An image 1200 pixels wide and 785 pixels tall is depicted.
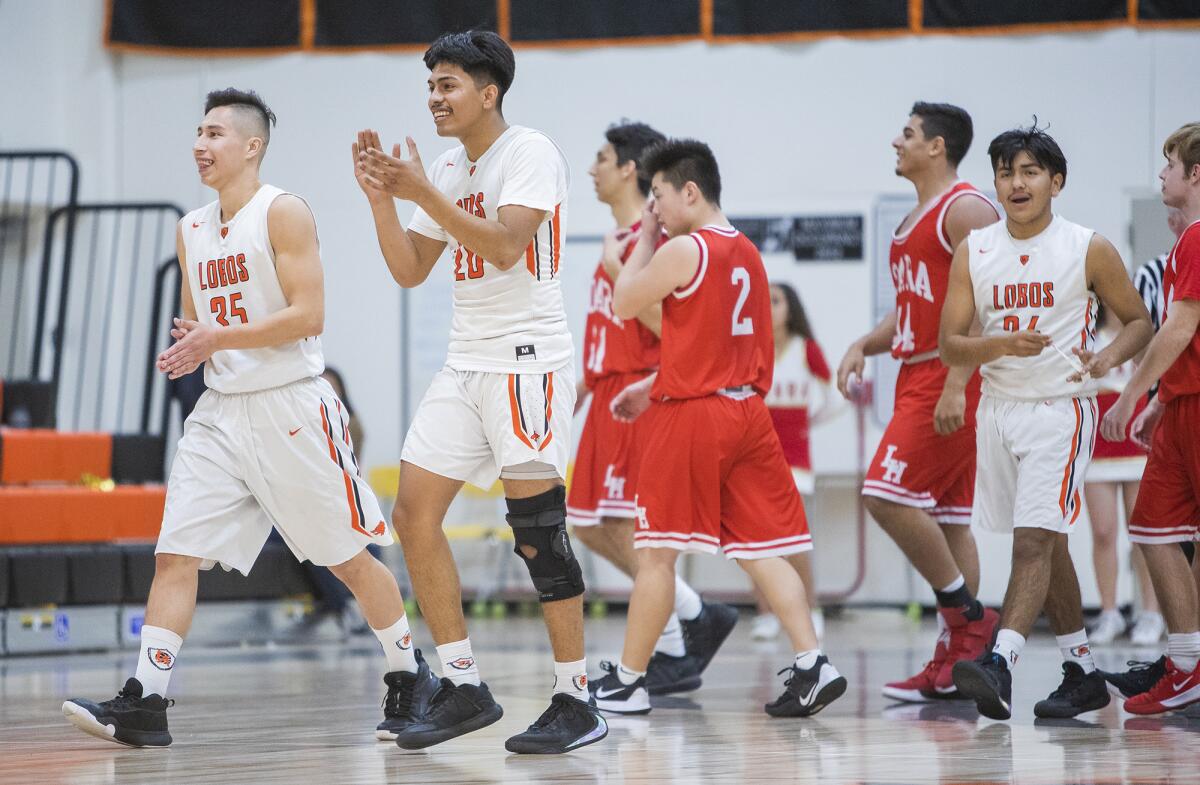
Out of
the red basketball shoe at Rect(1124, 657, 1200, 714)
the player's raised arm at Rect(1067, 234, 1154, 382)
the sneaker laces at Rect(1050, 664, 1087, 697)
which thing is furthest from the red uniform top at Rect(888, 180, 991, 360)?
the red basketball shoe at Rect(1124, 657, 1200, 714)

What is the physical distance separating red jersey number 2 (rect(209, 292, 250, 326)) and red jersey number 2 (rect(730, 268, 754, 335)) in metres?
1.45

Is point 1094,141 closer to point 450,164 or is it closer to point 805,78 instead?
point 805,78

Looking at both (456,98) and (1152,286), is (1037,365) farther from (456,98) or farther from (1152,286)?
(1152,286)

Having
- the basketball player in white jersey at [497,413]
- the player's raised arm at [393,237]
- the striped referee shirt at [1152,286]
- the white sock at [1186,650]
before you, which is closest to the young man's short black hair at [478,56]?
the basketball player in white jersey at [497,413]

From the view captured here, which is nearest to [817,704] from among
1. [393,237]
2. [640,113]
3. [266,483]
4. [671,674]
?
[671,674]

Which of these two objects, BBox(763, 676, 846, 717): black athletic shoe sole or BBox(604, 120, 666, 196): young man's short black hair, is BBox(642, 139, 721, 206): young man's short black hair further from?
BBox(763, 676, 846, 717): black athletic shoe sole

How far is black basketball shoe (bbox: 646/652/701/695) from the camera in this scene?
5.39 metres

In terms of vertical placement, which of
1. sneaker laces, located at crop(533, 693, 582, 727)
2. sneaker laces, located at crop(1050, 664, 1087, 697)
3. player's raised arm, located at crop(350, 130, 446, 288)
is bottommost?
sneaker laces, located at crop(1050, 664, 1087, 697)

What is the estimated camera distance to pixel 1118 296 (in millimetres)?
4574

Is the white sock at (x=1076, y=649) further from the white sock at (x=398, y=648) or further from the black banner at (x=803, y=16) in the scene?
the black banner at (x=803, y=16)

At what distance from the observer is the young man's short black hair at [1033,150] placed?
462 cm

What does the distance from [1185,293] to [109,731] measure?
3224mm

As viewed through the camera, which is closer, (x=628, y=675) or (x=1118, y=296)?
(x=1118, y=296)

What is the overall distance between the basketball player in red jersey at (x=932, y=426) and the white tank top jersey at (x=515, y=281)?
4.66 ft
